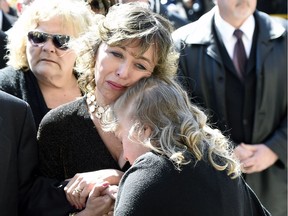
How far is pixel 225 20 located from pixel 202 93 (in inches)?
21.5

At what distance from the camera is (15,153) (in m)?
2.79

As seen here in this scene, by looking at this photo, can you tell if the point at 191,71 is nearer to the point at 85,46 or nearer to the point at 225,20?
the point at 225,20

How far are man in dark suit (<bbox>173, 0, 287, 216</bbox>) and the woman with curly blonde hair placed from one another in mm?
1713

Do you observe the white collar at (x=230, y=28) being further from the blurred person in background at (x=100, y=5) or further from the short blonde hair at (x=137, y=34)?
the short blonde hair at (x=137, y=34)

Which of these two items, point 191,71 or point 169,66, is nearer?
point 169,66

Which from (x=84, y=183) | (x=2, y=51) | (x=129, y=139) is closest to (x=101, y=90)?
(x=84, y=183)

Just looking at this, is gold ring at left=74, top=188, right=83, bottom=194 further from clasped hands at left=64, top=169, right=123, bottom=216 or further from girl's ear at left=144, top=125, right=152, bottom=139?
girl's ear at left=144, top=125, right=152, bottom=139

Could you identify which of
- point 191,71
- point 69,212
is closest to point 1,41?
point 191,71

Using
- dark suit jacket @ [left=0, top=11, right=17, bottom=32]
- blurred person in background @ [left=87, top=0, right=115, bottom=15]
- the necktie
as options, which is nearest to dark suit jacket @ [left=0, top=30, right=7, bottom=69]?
blurred person in background @ [left=87, top=0, right=115, bottom=15]

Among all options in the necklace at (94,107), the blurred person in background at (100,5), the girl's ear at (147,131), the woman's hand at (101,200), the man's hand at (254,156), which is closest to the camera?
the girl's ear at (147,131)

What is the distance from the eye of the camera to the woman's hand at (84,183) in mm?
2639

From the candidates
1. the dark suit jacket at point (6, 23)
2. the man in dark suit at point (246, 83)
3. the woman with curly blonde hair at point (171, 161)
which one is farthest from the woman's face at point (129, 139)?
the dark suit jacket at point (6, 23)

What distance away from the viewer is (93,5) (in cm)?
402

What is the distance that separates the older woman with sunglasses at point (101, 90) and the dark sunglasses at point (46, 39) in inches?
20.1
